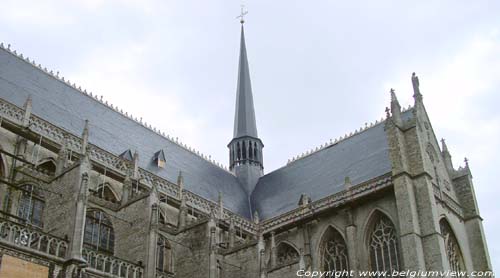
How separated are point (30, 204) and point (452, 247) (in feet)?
44.1

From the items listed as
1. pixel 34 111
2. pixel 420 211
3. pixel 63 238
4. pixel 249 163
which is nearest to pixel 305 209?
pixel 420 211

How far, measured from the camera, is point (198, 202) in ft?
75.5

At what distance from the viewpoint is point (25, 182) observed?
16250 mm

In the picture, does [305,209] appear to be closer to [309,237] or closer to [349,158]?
[309,237]

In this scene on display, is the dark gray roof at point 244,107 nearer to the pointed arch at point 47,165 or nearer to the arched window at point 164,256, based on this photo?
the arched window at point 164,256

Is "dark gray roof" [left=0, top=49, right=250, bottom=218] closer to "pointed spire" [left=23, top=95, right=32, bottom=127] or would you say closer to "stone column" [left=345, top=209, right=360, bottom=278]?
"pointed spire" [left=23, top=95, right=32, bottom=127]

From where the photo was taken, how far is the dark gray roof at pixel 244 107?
32312 mm

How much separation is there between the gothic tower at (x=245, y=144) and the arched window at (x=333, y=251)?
6931 mm

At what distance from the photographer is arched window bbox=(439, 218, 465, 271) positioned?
20625 mm

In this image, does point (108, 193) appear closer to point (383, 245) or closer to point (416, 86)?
point (383, 245)

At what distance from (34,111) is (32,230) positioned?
7601 millimetres

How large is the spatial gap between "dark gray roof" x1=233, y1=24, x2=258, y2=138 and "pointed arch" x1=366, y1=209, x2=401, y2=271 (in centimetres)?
1201

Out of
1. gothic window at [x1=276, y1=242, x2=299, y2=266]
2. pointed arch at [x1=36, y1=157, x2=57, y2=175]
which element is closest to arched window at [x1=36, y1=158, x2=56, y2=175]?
pointed arch at [x1=36, y1=157, x2=57, y2=175]

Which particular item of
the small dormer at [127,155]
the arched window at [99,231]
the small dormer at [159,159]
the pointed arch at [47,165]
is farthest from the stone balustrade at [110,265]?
the small dormer at [159,159]
